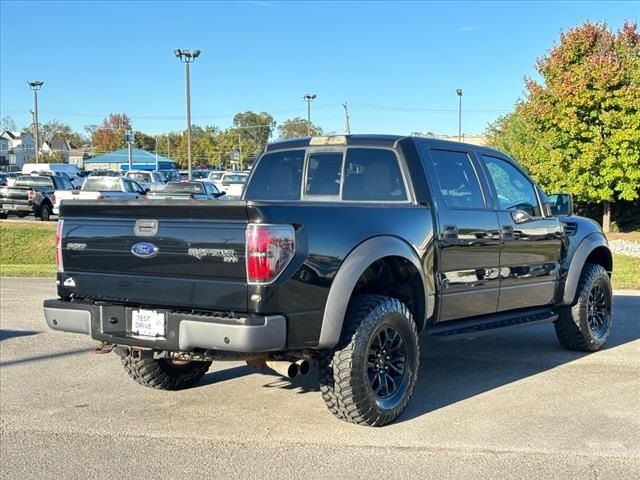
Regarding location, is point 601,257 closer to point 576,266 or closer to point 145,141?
point 576,266

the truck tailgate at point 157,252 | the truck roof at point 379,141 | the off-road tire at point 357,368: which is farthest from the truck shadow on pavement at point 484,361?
the truck roof at point 379,141

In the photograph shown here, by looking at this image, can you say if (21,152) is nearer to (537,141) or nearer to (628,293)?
(537,141)

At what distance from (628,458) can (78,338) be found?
5.89m

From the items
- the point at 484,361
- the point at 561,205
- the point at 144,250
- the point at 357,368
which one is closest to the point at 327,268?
the point at 357,368

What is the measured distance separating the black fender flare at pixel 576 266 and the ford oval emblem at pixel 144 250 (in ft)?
13.9

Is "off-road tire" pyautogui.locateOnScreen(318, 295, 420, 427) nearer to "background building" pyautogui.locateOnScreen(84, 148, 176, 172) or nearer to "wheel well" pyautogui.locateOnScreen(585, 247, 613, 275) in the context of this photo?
"wheel well" pyautogui.locateOnScreen(585, 247, 613, 275)

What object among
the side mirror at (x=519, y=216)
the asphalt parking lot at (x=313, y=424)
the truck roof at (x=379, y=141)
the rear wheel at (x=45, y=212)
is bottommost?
the asphalt parking lot at (x=313, y=424)

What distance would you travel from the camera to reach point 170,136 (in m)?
130

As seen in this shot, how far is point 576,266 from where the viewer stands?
7219 millimetres

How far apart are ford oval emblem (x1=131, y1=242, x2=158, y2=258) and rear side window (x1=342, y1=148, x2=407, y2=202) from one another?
6.09 feet

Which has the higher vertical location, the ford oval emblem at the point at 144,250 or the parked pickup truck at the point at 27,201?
the parked pickup truck at the point at 27,201

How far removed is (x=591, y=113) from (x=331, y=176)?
1655cm

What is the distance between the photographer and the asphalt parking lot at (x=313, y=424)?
429 centimetres

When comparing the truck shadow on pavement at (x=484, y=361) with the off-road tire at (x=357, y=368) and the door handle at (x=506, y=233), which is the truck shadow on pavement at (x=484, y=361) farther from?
the door handle at (x=506, y=233)
